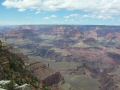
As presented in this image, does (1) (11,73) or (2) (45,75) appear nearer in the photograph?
(1) (11,73)

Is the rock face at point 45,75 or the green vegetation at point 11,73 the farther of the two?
the rock face at point 45,75

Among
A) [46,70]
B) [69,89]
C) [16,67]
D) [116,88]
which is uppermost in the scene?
[16,67]

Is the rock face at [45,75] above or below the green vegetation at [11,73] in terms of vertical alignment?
below

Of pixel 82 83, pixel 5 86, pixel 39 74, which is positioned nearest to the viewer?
pixel 5 86

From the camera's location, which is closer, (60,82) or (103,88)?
(60,82)

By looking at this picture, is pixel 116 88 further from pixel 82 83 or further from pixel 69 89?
pixel 69 89

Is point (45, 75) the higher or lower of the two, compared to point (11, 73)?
lower

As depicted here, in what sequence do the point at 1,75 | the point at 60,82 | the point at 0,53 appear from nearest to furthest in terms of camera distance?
the point at 1,75 < the point at 0,53 < the point at 60,82

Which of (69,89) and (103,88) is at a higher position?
(69,89)

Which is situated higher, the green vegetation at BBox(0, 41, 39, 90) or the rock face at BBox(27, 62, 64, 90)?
the green vegetation at BBox(0, 41, 39, 90)

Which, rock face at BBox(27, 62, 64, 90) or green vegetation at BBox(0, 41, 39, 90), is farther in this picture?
rock face at BBox(27, 62, 64, 90)

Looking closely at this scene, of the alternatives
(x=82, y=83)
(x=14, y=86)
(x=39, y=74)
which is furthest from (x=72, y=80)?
(x=14, y=86)
